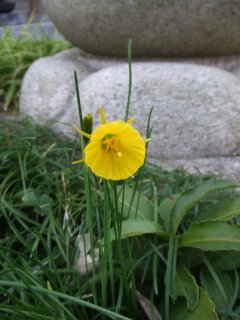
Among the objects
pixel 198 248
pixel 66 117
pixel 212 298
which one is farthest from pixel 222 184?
pixel 66 117

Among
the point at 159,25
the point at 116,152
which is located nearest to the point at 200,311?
the point at 116,152

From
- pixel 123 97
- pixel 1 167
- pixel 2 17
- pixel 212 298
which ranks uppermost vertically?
pixel 2 17

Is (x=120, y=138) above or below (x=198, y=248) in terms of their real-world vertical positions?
above

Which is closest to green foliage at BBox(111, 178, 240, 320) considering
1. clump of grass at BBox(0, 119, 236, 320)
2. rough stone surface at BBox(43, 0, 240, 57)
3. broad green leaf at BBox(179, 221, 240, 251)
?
broad green leaf at BBox(179, 221, 240, 251)

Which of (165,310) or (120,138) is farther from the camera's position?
(165,310)

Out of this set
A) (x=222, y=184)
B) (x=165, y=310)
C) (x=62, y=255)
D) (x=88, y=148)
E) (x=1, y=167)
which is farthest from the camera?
(x=1, y=167)

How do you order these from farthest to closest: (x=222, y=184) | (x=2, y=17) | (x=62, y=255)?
1. (x=2, y=17)
2. (x=62, y=255)
3. (x=222, y=184)

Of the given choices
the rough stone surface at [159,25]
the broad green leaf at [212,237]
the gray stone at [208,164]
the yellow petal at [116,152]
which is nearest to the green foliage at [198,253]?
the broad green leaf at [212,237]

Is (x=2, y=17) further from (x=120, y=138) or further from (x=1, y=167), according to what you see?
(x=120, y=138)

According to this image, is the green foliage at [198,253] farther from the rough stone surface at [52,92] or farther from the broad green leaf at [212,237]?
the rough stone surface at [52,92]
